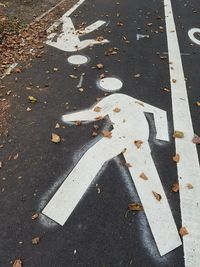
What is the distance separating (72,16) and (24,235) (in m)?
7.19

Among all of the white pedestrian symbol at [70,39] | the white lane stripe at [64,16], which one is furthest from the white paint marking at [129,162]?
the white lane stripe at [64,16]

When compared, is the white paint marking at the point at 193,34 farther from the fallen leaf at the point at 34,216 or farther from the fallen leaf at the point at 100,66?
the fallen leaf at the point at 34,216

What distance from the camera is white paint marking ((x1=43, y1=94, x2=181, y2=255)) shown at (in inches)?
153

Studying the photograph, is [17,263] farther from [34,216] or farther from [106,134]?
[106,134]

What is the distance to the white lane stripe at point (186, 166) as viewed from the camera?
366 cm

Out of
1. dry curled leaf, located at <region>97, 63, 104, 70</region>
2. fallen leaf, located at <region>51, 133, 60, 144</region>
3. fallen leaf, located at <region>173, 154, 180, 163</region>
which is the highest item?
fallen leaf, located at <region>51, 133, 60, 144</region>

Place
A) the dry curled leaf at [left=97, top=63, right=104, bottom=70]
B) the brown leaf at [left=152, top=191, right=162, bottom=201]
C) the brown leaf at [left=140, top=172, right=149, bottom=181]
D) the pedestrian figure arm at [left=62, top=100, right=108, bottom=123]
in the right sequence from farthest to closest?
the dry curled leaf at [left=97, top=63, right=104, bottom=70], the pedestrian figure arm at [left=62, top=100, right=108, bottom=123], the brown leaf at [left=140, top=172, right=149, bottom=181], the brown leaf at [left=152, top=191, right=162, bottom=201]

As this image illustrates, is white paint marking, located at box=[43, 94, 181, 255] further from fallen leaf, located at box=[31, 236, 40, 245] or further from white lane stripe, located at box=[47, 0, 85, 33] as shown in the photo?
white lane stripe, located at box=[47, 0, 85, 33]

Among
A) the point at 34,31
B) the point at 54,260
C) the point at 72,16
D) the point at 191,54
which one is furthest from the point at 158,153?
the point at 72,16

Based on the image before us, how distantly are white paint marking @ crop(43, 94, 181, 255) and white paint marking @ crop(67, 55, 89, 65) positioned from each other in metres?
1.52

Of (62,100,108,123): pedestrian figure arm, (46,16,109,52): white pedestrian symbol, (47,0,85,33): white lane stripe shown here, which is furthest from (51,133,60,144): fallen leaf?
(47,0,85,33): white lane stripe

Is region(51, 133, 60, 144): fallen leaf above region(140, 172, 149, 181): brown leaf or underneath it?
above

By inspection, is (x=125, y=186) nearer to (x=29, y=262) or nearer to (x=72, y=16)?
(x=29, y=262)

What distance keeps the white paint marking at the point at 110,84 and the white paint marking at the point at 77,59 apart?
890 millimetres
